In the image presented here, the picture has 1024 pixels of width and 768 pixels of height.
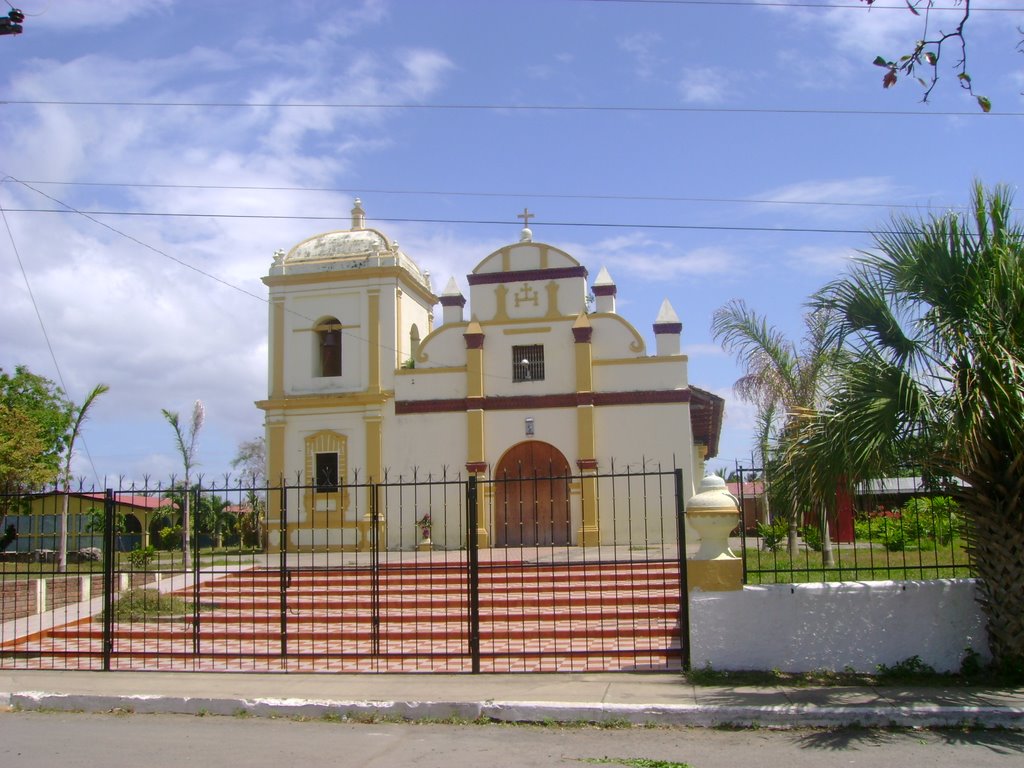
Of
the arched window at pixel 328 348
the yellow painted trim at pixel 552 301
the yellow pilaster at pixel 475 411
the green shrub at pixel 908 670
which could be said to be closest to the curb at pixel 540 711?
the green shrub at pixel 908 670

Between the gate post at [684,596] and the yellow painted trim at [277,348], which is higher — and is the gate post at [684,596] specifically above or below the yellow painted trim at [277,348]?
below

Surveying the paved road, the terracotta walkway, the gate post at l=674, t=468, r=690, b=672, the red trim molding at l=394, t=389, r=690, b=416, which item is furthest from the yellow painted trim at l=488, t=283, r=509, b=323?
the paved road

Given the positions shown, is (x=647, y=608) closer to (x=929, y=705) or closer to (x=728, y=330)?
(x=929, y=705)

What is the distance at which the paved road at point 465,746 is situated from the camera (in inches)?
268

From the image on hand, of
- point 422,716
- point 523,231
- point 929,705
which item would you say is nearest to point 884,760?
point 929,705

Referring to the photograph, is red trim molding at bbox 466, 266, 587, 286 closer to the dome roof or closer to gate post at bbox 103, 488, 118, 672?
the dome roof

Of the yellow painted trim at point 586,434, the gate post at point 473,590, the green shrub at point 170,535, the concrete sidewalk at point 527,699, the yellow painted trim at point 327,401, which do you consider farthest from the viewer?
the yellow painted trim at point 327,401

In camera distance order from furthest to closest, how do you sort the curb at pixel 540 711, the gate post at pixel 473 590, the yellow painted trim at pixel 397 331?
1. the yellow painted trim at pixel 397 331
2. the gate post at pixel 473 590
3. the curb at pixel 540 711

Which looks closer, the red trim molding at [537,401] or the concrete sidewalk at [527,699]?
the concrete sidewalk at [527,699]

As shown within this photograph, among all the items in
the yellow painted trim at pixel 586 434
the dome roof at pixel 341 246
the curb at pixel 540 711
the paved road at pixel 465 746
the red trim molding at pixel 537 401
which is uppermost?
the dome roof at pixel 341 246

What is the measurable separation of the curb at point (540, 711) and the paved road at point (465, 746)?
13cm

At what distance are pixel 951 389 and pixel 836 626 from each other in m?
2.65

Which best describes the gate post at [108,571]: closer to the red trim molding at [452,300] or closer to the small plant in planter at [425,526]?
the small plant in planter at [425,526]

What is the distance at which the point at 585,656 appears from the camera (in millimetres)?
10438
